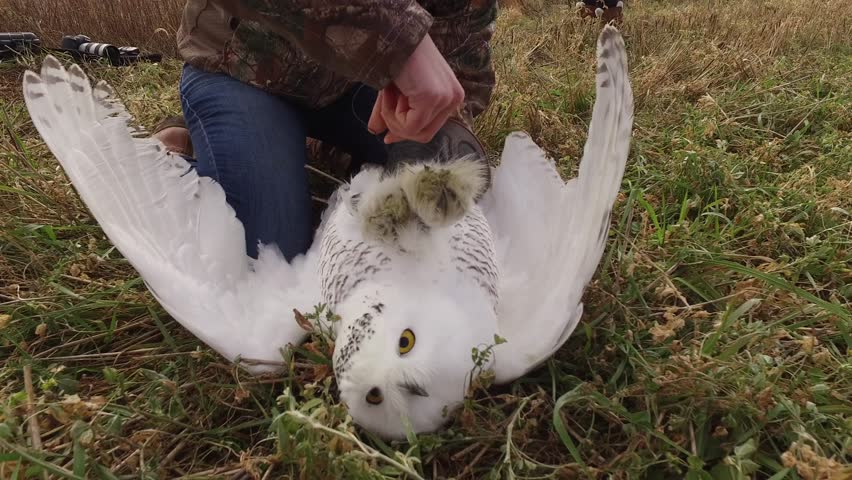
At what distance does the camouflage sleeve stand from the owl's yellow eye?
0.51 m

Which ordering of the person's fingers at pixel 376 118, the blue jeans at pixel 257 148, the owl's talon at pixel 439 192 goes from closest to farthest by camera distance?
the owl's talon at pixel 439 192, the person's fingers at pixel 376 118, the blue jeans at pixel 257 148

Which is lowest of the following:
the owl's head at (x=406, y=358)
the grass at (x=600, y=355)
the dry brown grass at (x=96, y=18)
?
the dry brown grass at (x=96, y=18)

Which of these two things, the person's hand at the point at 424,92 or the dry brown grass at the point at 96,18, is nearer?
the person's hand at the point at 424,92

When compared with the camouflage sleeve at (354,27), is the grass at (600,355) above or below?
below

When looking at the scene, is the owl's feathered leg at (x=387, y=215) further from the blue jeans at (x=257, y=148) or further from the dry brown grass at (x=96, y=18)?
the dry brown grass at (x=96, y=18)

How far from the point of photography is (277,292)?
1.41 metres

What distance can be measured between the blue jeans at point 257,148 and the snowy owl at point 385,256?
12cm

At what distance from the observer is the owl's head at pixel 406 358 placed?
98 cm

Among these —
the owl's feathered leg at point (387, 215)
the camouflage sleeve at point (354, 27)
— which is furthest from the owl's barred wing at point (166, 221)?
the camouflage sleeve at point (354, 27)

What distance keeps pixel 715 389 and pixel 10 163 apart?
235 cm

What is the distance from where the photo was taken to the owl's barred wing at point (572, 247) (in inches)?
44.7

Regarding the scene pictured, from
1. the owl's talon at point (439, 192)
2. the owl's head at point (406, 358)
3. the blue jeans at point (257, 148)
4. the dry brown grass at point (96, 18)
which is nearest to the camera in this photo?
the owl's head at point (406, 358)

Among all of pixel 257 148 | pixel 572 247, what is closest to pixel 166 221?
pixel 257 148

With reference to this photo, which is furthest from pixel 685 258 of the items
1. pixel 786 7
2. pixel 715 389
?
pixel 786 7
